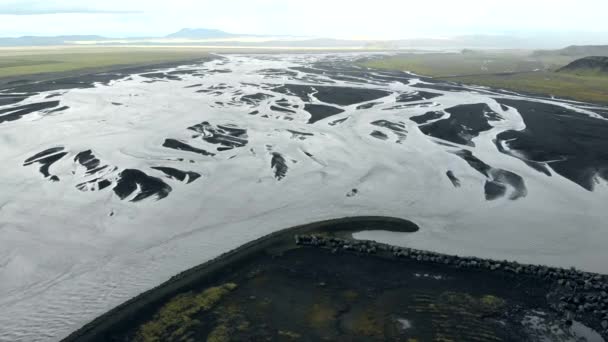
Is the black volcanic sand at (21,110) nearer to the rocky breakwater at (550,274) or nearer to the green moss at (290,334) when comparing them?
the rocky breakwater at (550,274)

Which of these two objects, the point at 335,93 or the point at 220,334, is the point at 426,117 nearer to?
the point at 335,93

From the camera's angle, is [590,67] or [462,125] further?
[590,67]

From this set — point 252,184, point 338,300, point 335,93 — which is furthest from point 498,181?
point 335,93

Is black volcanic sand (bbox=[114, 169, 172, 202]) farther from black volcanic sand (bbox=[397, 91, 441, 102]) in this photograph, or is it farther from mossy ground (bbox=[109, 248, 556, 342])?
black volcanic sand (bbox=[397, 91, 441, 102])

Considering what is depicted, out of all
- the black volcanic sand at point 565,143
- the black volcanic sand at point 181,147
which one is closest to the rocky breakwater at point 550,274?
the black volcanic sand at point 565,143

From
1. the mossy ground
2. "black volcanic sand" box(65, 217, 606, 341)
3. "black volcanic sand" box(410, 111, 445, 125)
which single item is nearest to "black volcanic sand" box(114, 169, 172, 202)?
"black volcanic sand" box(65, 217, 606, 341)

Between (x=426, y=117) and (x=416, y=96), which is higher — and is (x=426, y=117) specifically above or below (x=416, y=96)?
below

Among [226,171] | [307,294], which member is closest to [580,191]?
[307,294]
